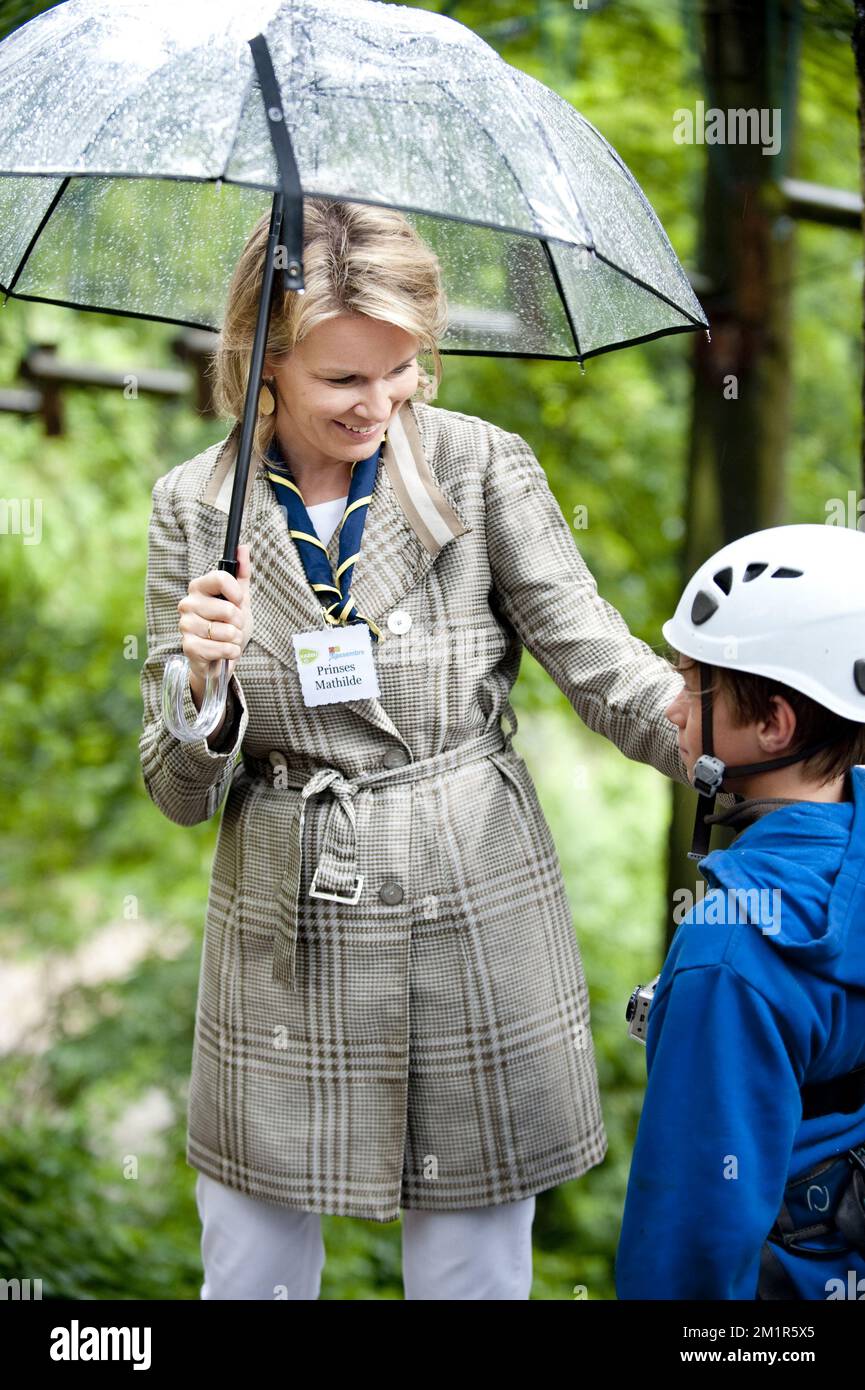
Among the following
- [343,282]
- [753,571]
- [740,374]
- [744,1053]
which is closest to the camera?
[744,1053]

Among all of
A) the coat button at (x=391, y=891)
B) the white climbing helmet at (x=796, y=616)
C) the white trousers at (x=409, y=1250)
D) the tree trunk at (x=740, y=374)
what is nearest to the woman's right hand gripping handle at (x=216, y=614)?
the coat button at (x=391, y=891)

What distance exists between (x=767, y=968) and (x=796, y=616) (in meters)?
0.45

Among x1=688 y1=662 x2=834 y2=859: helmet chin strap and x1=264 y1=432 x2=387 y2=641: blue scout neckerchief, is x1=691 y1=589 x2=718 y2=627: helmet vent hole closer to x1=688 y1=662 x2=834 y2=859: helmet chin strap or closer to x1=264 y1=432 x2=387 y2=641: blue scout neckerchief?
x1=688 y1=662 x2=834 y2=859: helmet chin strap

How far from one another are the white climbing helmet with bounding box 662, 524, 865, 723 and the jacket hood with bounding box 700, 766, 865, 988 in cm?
14

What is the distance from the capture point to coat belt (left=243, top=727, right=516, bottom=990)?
7.55 ft

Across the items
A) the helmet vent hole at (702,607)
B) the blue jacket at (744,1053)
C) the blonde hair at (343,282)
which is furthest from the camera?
the blonde hair at (343,282)

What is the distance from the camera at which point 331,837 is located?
91.1 inches

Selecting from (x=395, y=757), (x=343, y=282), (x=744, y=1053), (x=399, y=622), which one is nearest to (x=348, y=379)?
(x=343, y=282)

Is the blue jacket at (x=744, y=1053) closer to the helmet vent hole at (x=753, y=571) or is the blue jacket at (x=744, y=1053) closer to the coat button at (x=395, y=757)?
the helmet vent hole at (x=753, y=571)

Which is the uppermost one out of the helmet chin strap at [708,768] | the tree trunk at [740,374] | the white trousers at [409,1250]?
the tree trunk at [740,374]

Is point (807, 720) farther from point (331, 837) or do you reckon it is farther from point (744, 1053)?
point (331, 837)

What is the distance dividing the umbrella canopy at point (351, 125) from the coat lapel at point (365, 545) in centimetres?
36

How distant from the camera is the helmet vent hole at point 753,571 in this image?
1.96 metres

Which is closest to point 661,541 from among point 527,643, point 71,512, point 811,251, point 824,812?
point 811,251
